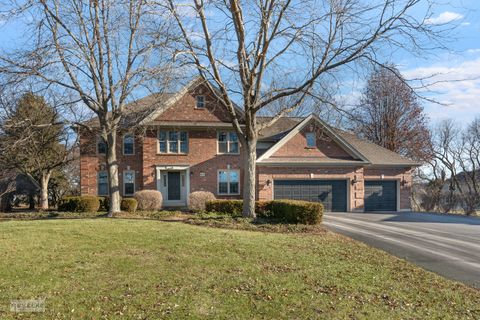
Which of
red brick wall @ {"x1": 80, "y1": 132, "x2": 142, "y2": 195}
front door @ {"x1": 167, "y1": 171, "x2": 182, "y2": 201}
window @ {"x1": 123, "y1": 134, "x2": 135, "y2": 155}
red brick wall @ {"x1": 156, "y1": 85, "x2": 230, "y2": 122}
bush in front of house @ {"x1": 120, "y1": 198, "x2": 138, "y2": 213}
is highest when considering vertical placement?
red brick wall @ {"x1": 156, "y1": 85, "x2": 230, "y2": 122}

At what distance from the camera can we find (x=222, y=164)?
2602 centimetres

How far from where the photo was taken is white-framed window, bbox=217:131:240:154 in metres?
26.3

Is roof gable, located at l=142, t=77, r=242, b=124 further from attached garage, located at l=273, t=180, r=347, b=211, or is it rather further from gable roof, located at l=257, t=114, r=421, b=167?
attached garage, located at l=273, t=180, r=347, b=211

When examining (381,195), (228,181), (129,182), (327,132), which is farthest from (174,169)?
(381,195)

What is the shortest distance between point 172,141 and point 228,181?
449 cm

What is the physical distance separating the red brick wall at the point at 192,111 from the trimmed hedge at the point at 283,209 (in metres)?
7.91

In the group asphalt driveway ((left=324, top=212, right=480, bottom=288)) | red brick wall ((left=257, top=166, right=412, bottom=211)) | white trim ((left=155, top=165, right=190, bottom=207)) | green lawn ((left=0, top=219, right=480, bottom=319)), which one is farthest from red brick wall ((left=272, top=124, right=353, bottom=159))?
green lawn ((left=0, top=219, right=480, bottom=319))

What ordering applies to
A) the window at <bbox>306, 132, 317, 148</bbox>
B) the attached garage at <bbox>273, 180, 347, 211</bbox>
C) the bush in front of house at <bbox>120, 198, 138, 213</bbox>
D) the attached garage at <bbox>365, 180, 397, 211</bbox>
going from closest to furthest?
the bush in front of house at <bbox>120, 198, 138, 213</bbox> → the attached garage at <bbox>273, 180, 347, 211</bbox> → the window at <bbox>306, 132, 317, 148</bbox> → the attached garage at <bbox>365, 180, 397, 211</bbox>

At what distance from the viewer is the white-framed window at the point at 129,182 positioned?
25578 millimetres

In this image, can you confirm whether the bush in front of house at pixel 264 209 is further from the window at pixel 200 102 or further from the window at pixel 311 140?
the window at pixel 200 102

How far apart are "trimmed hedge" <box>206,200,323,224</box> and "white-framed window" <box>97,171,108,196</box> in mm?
9497

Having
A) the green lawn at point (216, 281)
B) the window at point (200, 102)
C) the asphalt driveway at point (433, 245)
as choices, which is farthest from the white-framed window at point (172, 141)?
the green lawn at point (216, 281)

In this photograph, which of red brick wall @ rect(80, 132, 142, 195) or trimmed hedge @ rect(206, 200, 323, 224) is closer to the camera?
trimmed hedge @ rect(206, 200, 323, 224)

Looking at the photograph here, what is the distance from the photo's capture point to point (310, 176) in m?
24.7
